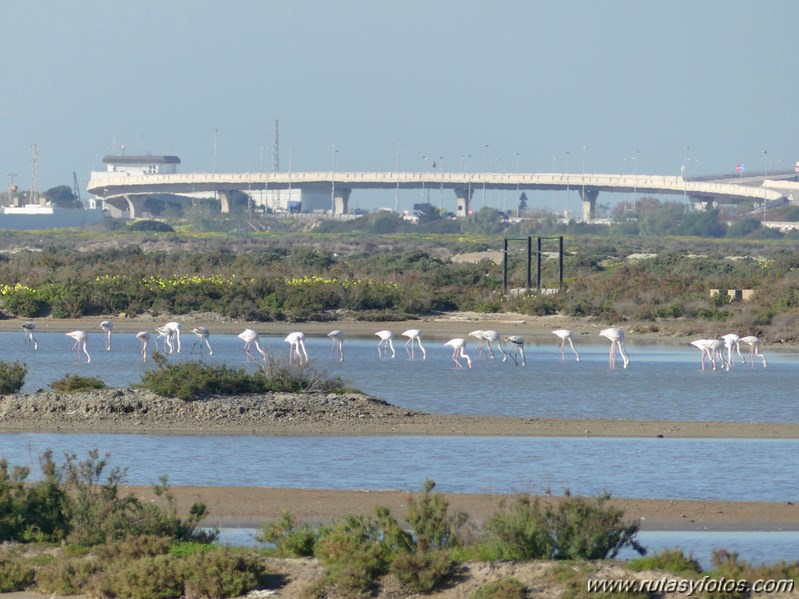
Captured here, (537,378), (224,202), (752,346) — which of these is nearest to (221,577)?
(537,378)

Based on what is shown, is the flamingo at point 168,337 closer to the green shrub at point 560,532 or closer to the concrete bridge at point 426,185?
the green shrub at point 560,532

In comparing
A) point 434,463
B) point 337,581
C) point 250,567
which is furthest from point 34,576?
point 434,463

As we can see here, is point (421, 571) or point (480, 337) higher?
point (421, 571)

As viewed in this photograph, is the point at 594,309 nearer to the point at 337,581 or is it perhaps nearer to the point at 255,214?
the point at 337,581

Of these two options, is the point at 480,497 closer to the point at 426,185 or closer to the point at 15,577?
the point at 15,577

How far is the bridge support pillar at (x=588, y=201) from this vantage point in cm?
14788

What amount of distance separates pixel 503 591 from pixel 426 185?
143m

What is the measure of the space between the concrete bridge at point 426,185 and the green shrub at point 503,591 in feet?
447

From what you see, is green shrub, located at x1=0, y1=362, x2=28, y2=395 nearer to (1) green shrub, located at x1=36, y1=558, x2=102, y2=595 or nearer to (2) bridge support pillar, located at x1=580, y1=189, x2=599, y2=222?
(1) green shrub, located at x1=36, y1=558, x2=102, y2=595

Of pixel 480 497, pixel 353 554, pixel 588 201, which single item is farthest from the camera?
pixel 588 201

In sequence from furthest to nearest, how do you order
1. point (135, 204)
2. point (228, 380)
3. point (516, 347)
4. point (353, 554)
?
1. point (135, 204)
2. point (516, 347)
3. point (228, 380)
4. point (353, 554)

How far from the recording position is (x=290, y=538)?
34.0ft

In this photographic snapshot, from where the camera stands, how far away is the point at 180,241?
9175cm

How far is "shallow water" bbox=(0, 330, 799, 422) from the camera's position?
70.4 ft
